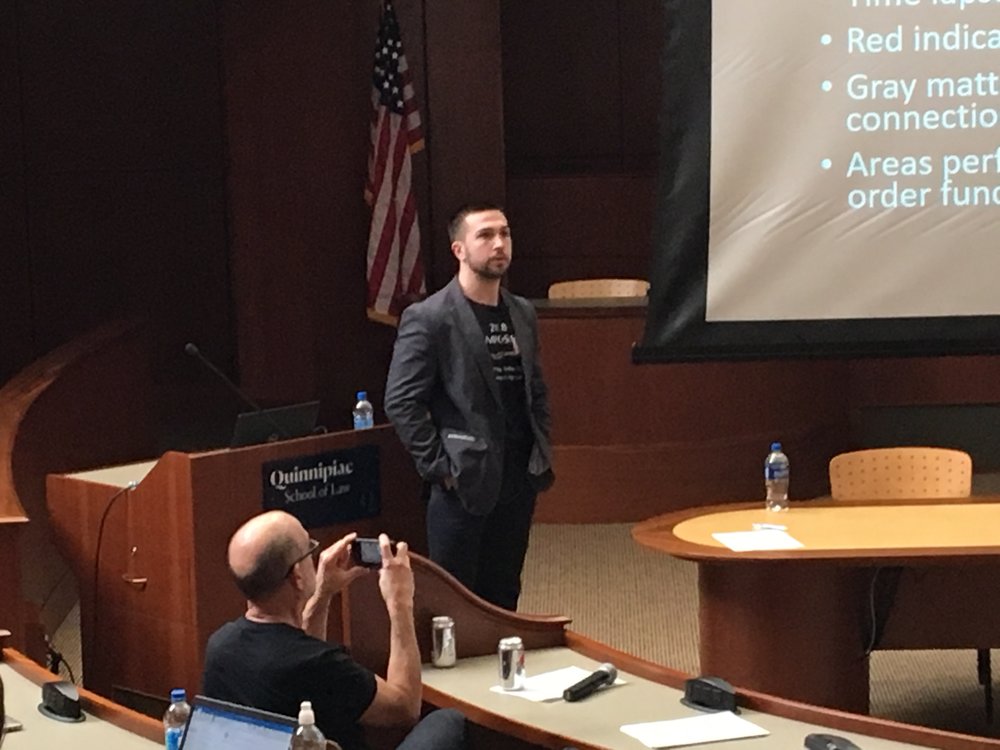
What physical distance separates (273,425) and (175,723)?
1862 mm

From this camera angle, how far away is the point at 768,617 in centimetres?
496

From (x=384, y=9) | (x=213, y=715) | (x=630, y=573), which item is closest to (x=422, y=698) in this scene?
(x=213, y=715)

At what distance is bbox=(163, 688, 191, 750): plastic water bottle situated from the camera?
11.4ft

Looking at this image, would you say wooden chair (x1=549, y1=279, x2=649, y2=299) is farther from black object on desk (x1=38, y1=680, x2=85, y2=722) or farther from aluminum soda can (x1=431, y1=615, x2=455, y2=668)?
black object on desk (x1=38, y1=680, x2=85, y2=722)

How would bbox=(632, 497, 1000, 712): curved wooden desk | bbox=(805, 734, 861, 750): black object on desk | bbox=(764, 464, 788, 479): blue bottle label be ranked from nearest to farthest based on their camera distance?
1. bbox=(805, 734, 861, 750): black object on desk
2. bbox=(632, 497, 1000, 712): curved wooden desk
3. bbox=(764, 464, 788, 479): blue bottle label

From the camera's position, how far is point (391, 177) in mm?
9594

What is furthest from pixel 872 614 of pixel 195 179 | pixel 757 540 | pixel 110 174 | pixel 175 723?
pixel 110 174

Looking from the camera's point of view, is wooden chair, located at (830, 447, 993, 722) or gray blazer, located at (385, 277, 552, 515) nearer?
gray blazer, located at (385, 277, 552, 515)

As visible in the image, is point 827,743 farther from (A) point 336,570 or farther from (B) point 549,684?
(A) point 336,570

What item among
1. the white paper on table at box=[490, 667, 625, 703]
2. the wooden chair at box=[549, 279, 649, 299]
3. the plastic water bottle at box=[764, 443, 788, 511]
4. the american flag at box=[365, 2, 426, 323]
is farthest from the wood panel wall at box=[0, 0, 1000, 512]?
the white paper on table at box=[490, 667, 625, 703]

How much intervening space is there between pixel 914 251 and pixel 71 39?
24.0 ft

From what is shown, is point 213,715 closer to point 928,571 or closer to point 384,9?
point 928,571

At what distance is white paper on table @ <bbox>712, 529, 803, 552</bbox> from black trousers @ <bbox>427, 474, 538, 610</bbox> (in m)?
0.71

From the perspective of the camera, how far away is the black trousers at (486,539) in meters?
5.34
